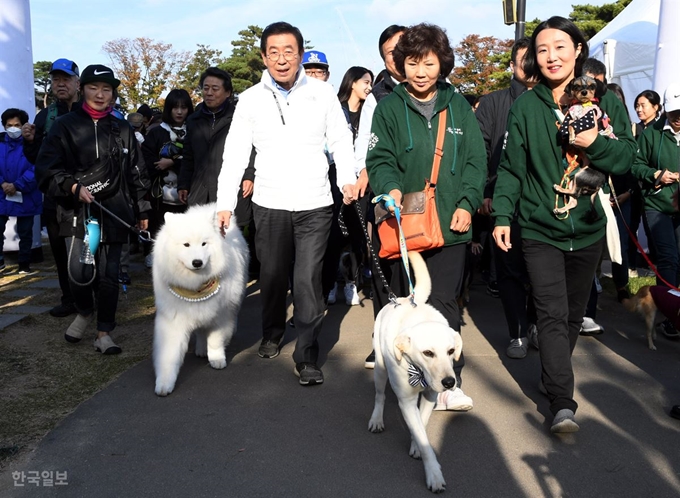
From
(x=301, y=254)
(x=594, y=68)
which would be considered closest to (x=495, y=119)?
(x=594, y=68)

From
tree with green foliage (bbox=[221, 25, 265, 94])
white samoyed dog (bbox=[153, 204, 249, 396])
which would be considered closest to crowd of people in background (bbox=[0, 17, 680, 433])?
white samoyed dog (bbox=[153, 204, 249, 396])

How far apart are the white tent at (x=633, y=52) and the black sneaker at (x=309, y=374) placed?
907 centimetres

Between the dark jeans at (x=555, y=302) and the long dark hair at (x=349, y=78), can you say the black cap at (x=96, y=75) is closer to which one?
the long dark hair at (x=349, y=78)

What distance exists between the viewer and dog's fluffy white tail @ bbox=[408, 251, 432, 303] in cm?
364

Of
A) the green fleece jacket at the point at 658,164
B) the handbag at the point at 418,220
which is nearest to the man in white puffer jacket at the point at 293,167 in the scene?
the handbag at the point at 418,220

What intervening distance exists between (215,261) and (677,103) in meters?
4.46

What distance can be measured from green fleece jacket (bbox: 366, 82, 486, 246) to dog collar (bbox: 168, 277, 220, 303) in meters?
1.47

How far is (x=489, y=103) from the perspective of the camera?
5.76 m

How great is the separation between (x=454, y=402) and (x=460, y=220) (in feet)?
3.64

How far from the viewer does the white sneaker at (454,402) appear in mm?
3971

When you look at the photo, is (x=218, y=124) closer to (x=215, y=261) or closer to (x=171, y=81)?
(x=215, y=261)

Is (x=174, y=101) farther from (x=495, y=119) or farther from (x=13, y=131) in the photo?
(x=495, y=119)

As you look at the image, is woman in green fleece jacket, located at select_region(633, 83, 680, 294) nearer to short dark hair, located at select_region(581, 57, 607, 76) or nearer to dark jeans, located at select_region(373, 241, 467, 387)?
short dark hair, located at select_region(581, 57, 607, 76)

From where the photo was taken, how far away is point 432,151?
3.91 m
